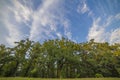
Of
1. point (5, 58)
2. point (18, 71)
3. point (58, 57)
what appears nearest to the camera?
point (58, 57)

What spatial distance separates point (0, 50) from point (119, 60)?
4267 cm

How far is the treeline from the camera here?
2008 inches

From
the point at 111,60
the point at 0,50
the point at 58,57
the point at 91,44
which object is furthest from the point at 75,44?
the point at 0,50

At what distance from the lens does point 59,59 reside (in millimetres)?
50000

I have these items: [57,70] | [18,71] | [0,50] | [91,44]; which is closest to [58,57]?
[57,70]

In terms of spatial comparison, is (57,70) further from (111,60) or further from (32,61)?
(111,60)

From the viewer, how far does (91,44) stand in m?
55.7

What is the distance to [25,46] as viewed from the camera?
5559cm

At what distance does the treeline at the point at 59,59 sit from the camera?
51000 mm

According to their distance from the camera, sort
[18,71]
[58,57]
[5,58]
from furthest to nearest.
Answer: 1. [18,71]
2. [5,58]
3. [58,57]

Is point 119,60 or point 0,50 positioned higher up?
point 0,50

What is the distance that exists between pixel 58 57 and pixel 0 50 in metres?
21.5

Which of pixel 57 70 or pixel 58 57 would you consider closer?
pixel 58 57

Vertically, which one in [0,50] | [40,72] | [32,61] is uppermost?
[0,50]
